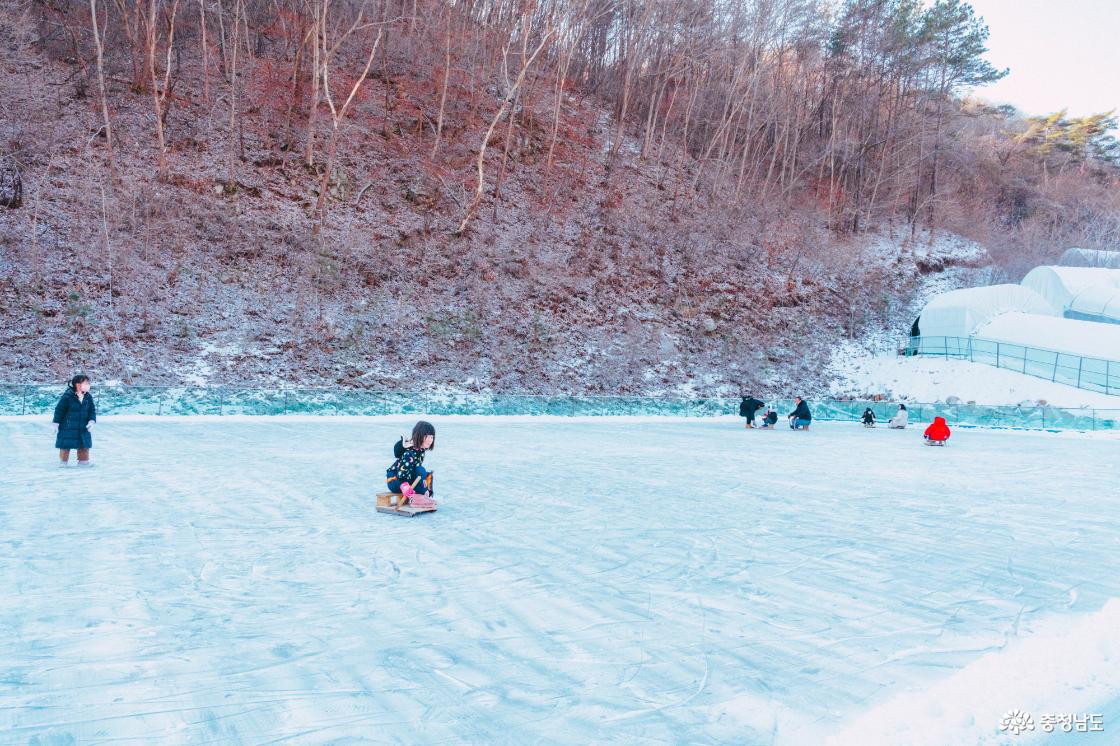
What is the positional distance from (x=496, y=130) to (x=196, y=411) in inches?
1094

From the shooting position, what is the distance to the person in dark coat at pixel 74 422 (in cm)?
1073

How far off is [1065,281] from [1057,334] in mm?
11098

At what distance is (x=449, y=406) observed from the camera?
2462 centimetres

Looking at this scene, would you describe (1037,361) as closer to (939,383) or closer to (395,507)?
Answer: (939,383)

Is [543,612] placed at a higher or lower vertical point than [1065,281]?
lower

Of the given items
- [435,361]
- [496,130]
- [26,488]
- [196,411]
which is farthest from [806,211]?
[26,488]

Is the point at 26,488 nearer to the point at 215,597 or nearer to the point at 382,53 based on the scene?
the point at 215,597

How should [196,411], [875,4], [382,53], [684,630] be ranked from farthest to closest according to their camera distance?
[875,4] → [382,53] → [196,411] → [684,630]

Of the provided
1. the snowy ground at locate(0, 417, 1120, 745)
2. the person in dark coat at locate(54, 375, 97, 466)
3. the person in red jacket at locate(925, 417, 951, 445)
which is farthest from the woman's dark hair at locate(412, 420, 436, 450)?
the person in red jacket at locate(925, 417, 951, 445)

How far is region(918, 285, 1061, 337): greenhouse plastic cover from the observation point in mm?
39500

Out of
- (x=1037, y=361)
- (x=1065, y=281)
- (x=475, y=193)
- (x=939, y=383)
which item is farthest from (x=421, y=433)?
(x=1065, y=281)

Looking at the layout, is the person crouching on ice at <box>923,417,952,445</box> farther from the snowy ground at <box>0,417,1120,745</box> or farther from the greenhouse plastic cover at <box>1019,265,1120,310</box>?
the greenhouse plastic cover at <box>1019,265,1120,310</box>

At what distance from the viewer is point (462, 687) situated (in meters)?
3.54

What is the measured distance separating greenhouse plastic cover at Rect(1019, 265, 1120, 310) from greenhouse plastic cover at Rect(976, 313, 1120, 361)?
24.9ft
